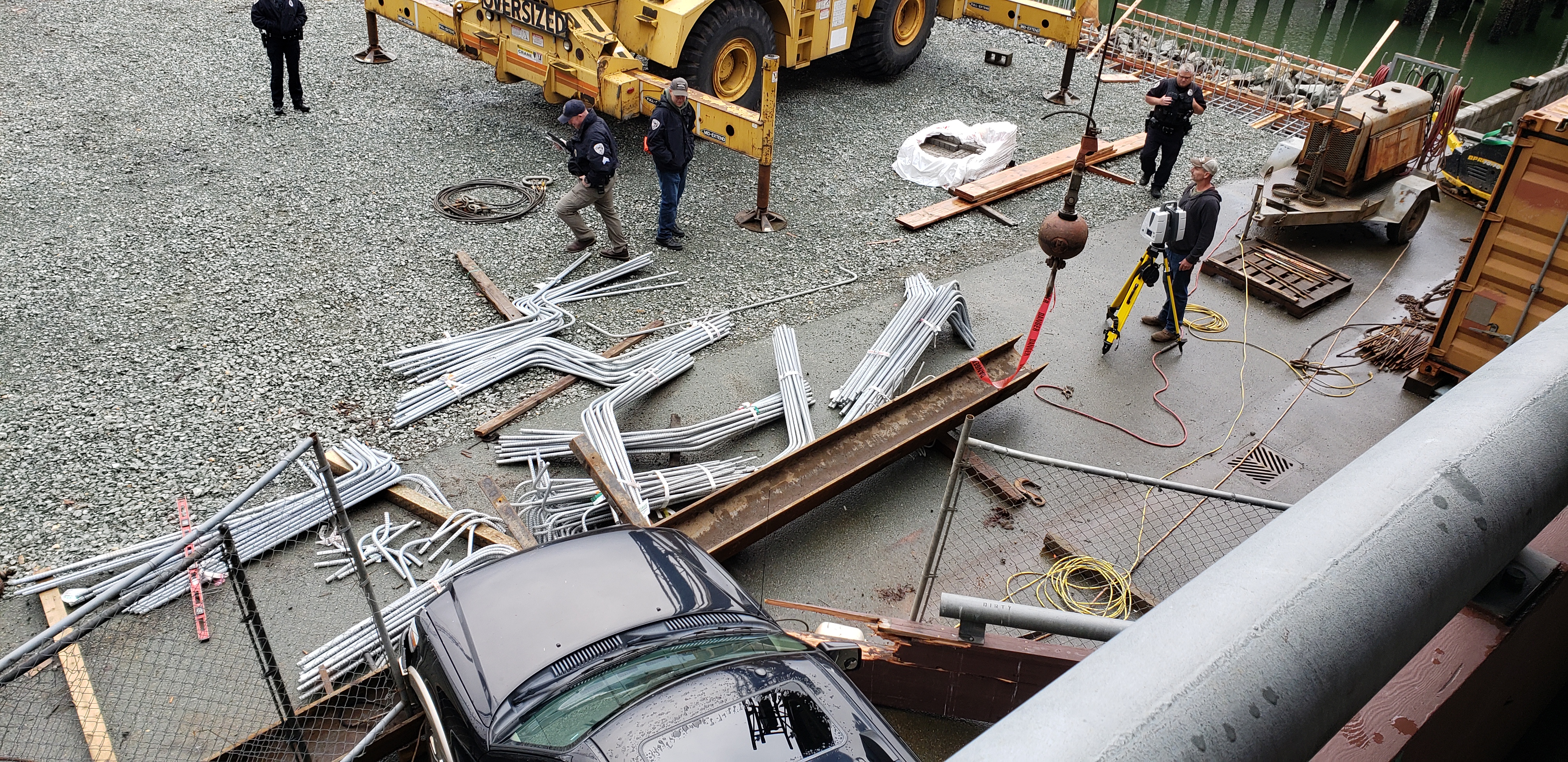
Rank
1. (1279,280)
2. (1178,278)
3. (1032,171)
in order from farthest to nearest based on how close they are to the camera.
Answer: (1032,171) < (1279,280) < (1178,278)

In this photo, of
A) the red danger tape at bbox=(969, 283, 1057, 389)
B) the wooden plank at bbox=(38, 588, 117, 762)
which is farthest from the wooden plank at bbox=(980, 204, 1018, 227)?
the wooden plank at bbox=(38, 588, 117, 762)

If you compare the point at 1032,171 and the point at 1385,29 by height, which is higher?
the point at 1385,29

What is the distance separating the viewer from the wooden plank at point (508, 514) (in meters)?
6.22

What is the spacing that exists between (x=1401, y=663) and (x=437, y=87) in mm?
13236

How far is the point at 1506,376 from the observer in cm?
175

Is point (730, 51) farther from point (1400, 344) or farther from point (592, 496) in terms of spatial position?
point (1400, 344)

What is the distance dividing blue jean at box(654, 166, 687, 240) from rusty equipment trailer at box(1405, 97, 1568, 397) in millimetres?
6916

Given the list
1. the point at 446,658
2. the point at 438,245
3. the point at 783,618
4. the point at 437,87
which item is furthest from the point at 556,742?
the point at 437,87

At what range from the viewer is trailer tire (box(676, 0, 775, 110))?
11266 millimetres

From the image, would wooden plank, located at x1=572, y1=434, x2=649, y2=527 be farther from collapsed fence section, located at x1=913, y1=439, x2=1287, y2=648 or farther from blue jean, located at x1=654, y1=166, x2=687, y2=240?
blue jean, located at x1=654, y1=166, x2=687, y2=240

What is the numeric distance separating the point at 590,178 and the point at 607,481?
3.83m

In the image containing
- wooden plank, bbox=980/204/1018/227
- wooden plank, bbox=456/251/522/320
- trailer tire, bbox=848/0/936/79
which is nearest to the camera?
wooden plank, bbox=456/251/522/320

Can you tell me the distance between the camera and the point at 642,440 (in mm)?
6902

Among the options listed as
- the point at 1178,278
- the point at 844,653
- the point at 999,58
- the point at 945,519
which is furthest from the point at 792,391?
the point at 999,58
